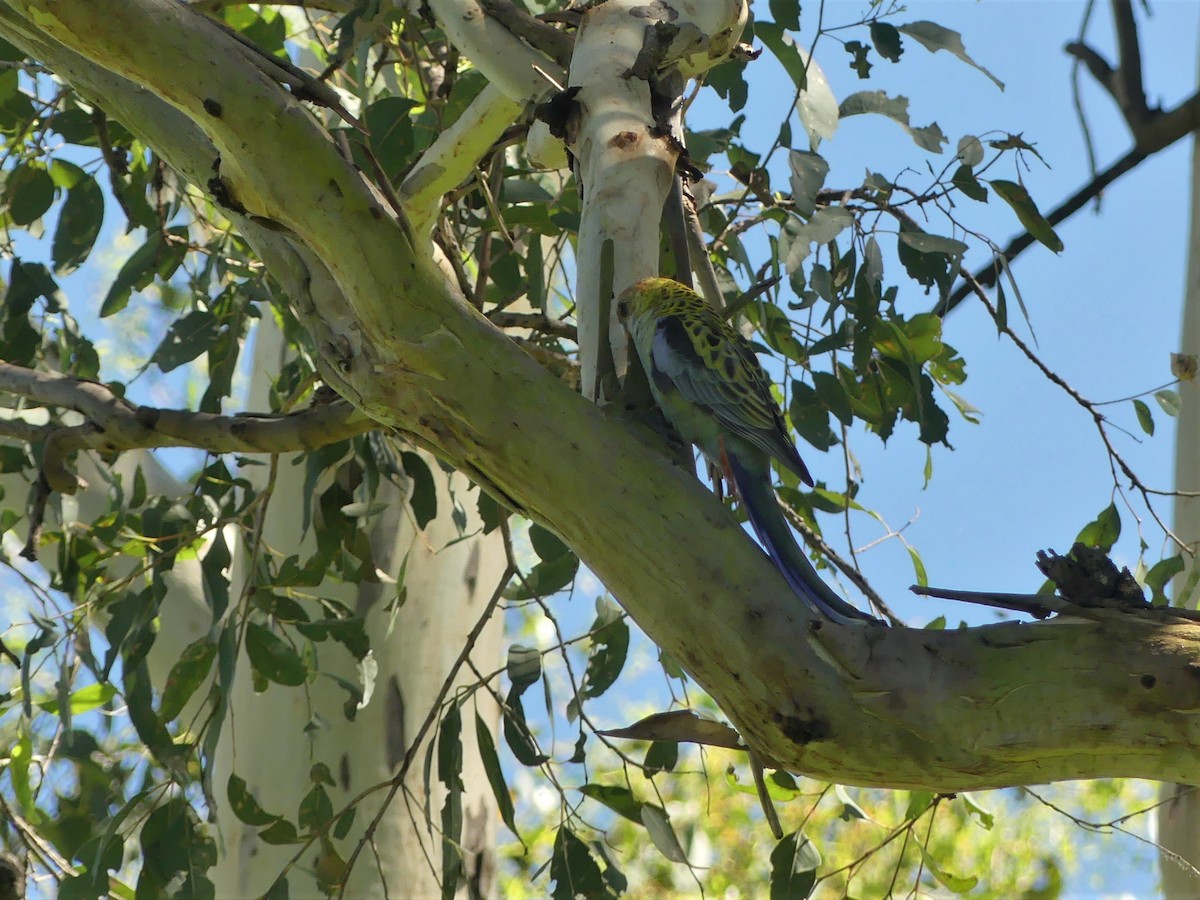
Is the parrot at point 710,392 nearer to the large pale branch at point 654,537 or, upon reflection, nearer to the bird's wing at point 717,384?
the bird's wing at point 717,384

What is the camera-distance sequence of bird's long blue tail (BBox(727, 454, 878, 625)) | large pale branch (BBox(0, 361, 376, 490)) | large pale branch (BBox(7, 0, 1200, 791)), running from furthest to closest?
large pale branch (BBox(0, 361, 376, 490)) < bird's long blue tail (BBox(727, 454, 878, 625)) < large pale branch (BBox(7, 0, 1200, 791))

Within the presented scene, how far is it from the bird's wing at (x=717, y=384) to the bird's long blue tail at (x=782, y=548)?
0.03 metres

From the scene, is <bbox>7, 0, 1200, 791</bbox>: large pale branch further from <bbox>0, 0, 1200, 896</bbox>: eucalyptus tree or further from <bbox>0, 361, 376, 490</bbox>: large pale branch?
<bbox>0, 361, 376, 490</bbox>: large pale branch

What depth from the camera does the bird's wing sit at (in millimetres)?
1160

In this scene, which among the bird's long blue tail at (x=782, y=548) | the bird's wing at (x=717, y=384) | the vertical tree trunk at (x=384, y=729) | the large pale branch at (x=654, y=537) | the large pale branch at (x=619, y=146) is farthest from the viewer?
the vertical tree trunk at (x=384, y=729)

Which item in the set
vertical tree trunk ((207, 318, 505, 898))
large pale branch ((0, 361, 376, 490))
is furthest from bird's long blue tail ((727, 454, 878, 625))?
A: vertical tree trunk ((207, 318, 505, 898))

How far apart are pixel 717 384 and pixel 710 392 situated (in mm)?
12

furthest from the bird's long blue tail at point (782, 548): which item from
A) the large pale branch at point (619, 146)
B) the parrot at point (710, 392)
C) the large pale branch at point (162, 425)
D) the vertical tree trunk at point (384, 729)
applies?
the vertical tree trunk at point (384, 729)

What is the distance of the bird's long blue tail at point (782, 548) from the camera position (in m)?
0.82

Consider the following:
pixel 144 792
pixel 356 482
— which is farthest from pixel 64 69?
pixel 144 792

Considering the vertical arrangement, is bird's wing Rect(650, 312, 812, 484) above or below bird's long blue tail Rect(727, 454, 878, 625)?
above

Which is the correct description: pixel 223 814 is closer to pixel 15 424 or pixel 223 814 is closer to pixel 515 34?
pixel 15 424

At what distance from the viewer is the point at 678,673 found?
1.69 m

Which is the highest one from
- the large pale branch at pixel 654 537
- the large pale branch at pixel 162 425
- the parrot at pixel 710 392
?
the parrot at pixel 710 392
